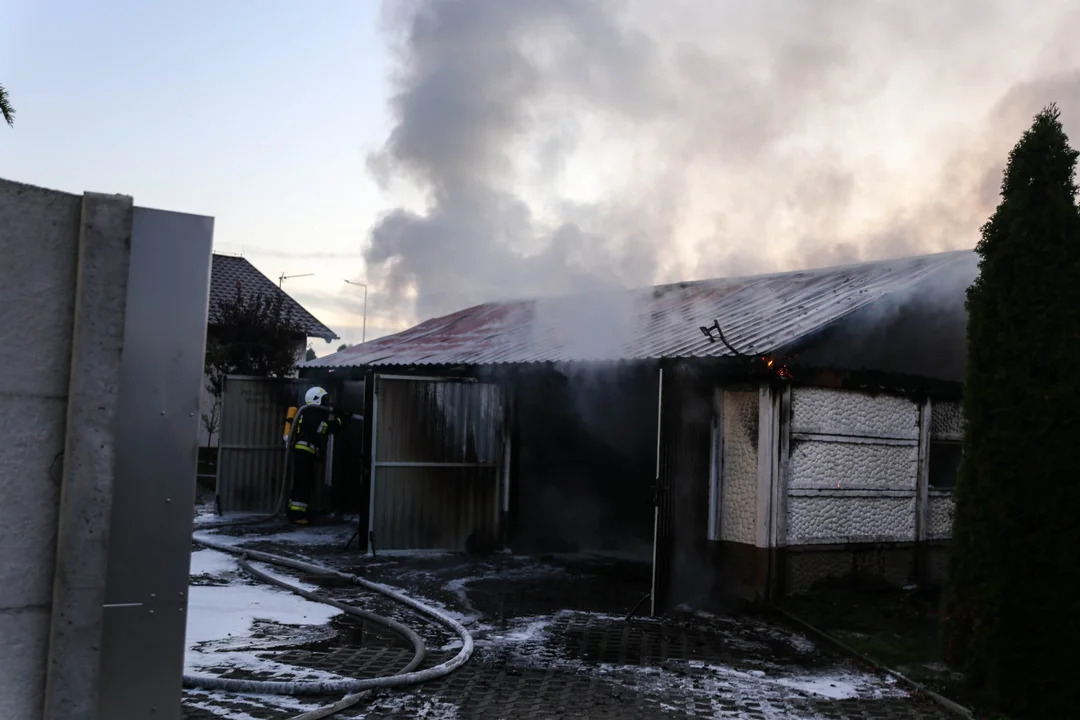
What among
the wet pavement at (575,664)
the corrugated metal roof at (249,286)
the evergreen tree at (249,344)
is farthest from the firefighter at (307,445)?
the corrugated metal roof at (249,286)

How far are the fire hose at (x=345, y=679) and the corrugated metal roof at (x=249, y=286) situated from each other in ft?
48.0

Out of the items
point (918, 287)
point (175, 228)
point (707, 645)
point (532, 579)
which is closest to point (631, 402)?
point (532, 579)

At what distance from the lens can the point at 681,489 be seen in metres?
9.98

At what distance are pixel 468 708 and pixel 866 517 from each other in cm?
577

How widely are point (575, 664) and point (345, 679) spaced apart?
6.16ft

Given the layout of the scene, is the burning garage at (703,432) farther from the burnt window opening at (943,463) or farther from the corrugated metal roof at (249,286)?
the corrugated metal roof at (249,286)

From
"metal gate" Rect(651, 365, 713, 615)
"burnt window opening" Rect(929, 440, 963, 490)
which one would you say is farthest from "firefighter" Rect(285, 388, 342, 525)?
"burnt window opening" Rect(929, 440, 963, 490)

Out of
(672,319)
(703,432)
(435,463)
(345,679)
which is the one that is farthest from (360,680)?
(672,319)

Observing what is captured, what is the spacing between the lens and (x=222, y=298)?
939 inches

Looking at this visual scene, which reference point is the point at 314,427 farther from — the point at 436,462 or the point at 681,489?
the point at 681,489

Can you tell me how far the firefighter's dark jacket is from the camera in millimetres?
15055

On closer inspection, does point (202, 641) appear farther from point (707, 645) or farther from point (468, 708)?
point (707, 645)

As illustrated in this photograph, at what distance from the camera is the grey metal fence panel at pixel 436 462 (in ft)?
40.5

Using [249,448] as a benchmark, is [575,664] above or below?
below
